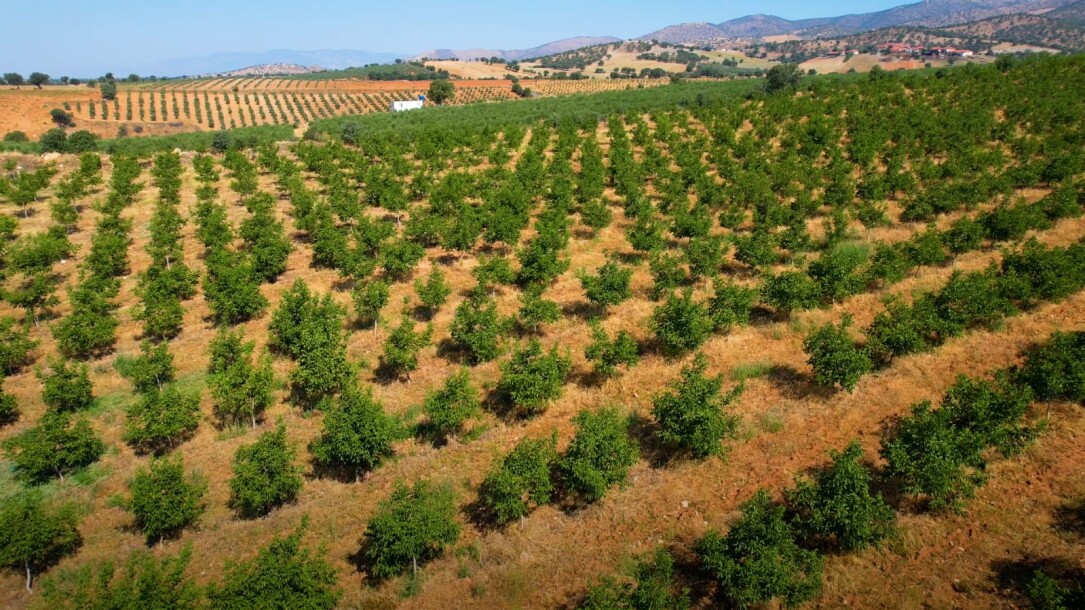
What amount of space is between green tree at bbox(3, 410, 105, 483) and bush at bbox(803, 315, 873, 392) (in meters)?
25.1

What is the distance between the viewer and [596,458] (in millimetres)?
16453

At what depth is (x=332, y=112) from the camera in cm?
12638

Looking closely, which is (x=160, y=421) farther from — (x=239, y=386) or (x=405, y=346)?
(x=405, y=346)

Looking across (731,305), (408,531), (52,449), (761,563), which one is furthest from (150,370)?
(731,305)

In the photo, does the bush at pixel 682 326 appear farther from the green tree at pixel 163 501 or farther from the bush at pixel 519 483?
the green tree at pixel 163 501

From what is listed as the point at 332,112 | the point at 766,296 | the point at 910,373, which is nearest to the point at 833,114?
the point at 766,296

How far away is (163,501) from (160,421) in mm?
4748

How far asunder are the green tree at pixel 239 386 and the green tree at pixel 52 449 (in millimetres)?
3973

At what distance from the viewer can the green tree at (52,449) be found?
18.0 metres

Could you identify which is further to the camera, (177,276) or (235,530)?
(177,276)

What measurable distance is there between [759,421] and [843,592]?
6.76 meters

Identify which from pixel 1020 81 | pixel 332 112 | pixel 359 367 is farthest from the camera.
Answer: pixel 332 112

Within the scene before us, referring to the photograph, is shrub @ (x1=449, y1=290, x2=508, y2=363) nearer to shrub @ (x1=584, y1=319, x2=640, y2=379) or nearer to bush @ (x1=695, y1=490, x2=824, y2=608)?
shrub @ (x1=584, y1=319, x2=640, y2=379)

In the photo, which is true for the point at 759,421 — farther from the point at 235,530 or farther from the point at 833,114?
the point at 833,114
